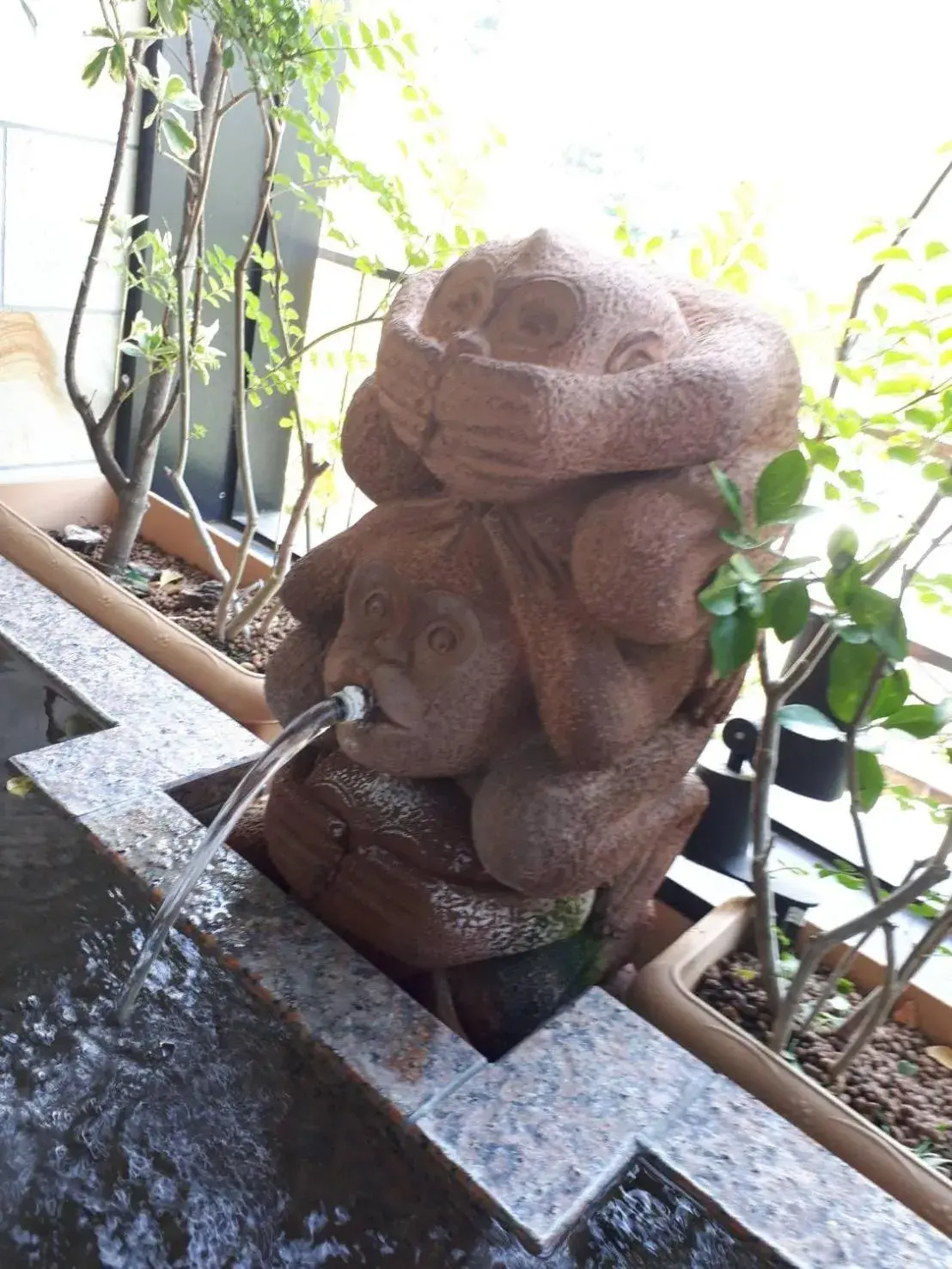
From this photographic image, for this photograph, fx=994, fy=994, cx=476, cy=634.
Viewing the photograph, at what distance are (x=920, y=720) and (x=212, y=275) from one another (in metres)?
2.80

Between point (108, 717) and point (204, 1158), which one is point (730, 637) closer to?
point (204, 1158)

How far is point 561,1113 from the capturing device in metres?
1.38

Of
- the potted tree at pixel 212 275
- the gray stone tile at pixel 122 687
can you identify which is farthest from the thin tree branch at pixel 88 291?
the gray stone tile at pixel 122 687

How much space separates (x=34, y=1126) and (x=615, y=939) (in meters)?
0.94

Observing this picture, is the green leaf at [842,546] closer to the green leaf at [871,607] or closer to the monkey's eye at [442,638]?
the green leaf at [871,607]

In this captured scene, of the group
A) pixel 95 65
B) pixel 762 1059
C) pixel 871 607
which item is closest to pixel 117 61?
pixel 95 65

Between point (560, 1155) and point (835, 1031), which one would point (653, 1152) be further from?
point (835, 1031)

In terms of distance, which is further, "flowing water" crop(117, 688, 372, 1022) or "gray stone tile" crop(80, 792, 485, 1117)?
"flowing water" crop(117, 688, 372, 1022)

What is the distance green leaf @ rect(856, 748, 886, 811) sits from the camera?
1416 millimetres

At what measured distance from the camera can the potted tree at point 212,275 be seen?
6.46 feet

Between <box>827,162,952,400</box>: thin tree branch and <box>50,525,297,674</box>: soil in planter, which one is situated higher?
<box>827,162,952,400</box>: thin tree branch

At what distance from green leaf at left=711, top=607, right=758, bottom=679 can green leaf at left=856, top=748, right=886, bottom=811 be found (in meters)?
0.31

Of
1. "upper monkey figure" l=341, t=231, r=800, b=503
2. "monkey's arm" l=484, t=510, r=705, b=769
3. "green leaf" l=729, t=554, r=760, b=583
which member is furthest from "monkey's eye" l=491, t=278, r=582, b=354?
"green leaf" l=729, t=554, r=760, b=583

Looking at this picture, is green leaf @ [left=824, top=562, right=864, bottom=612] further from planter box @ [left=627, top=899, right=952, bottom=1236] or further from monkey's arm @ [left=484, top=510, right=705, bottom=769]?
planter box @ [left=627, top=899, right=952, bottom=1236]
